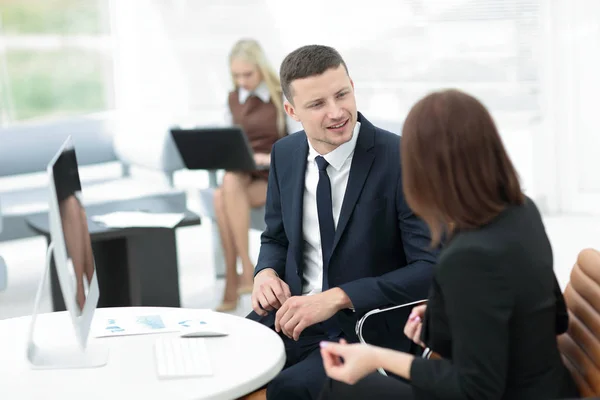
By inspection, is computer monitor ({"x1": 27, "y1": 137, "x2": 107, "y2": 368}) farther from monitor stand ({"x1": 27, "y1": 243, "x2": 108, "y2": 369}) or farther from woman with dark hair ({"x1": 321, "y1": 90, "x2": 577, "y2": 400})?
woman with dark hair ({"x1": 321, "y1": 90, "x2": 577, "y2": 400})

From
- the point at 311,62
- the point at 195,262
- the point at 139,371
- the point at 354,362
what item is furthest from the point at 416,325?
the point at 195,262

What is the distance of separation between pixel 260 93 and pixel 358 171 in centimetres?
279

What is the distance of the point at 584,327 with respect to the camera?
1781 mm

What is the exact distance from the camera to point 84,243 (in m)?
1.95

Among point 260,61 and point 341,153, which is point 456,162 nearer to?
point 341,153

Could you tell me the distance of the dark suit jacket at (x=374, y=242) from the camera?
2211 mm

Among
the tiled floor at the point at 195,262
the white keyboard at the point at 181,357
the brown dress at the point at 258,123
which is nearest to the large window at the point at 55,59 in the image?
the tiled floor at the point at 195,262

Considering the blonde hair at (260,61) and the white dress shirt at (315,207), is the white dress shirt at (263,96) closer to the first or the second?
the blonde hair at (260,61)

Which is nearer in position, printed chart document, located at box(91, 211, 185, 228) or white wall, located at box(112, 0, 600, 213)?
printed chart document, located at box(91, 211, 185, 228)

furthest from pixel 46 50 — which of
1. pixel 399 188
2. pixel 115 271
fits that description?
pixel 399 188

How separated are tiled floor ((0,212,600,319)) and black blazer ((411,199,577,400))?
9.98ft

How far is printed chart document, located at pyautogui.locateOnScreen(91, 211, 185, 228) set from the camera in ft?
13.0

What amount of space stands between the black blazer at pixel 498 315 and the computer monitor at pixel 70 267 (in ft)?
2.26

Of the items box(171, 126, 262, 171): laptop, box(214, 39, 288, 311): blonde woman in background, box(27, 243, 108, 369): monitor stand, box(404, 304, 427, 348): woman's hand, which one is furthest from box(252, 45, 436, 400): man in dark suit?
box(214, 39, 288, 311): blonde woman in background
